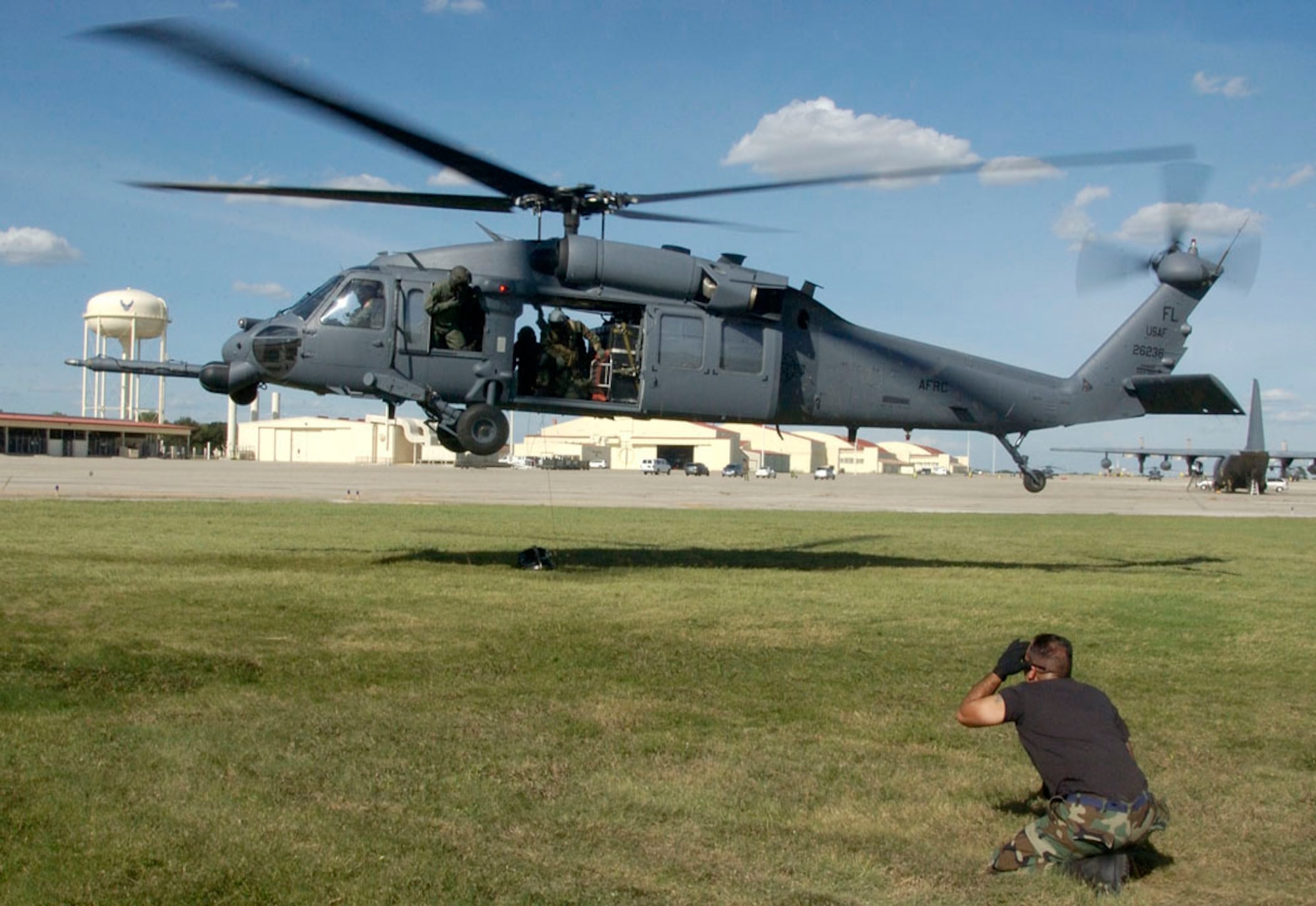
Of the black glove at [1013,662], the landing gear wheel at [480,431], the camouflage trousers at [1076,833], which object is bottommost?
the camouflage trousers at [1076,833]

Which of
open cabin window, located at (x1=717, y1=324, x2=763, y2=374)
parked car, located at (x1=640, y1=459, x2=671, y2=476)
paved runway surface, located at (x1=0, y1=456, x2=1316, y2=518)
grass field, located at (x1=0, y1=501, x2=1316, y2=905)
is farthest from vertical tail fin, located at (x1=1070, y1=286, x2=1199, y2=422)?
parked car, located at (x1=640, y1=459, x2=671, y2=476)

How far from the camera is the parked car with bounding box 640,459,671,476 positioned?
80.1 metres

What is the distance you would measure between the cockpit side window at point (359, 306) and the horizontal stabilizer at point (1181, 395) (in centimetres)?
1249

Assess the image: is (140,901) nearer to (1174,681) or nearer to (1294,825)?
(1294,825)

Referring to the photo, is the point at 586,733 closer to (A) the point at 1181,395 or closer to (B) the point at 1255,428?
(A) the point at 1181,395

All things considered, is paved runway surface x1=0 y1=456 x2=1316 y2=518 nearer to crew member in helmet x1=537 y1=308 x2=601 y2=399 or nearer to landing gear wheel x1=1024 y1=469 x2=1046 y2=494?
landing gear wheel x1=1024 y1=469 x2=1046 y2=494

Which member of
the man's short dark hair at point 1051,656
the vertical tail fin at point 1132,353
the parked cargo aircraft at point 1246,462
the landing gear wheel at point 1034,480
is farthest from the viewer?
the parked cargo aircraft at point 1246,462

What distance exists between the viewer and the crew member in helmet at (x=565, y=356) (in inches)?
613

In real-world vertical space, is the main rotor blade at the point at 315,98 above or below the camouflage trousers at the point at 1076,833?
above

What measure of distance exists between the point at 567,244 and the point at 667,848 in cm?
1074

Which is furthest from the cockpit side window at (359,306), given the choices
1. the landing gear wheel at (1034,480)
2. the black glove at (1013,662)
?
the black glove at (1013,662)

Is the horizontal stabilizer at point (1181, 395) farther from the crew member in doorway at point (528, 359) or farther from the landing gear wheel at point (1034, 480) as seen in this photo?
the crew member in doorway at point (528, 359)

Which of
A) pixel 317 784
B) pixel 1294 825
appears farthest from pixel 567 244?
pixel 1294 825

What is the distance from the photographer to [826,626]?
11.9m
